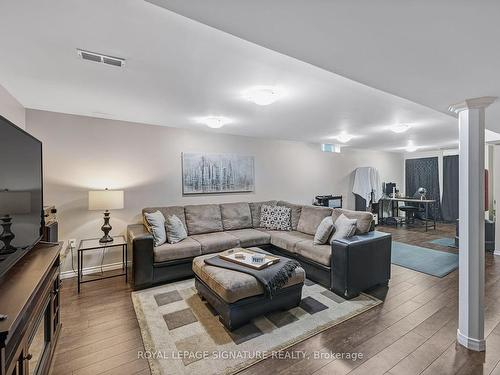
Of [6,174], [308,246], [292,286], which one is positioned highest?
[6,174]

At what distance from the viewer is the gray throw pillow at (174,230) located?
333 cm

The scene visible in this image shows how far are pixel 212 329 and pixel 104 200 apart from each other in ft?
7.02

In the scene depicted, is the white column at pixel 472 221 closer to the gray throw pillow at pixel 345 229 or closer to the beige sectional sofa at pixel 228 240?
the beige sectional sofa at pixel 228 240

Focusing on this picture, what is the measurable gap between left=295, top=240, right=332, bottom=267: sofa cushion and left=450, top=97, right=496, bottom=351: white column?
127 centimetres

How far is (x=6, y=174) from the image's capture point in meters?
1.34

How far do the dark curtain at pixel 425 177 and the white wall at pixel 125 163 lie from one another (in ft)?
17.0

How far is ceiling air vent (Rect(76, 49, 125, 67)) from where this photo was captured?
167 centimetres

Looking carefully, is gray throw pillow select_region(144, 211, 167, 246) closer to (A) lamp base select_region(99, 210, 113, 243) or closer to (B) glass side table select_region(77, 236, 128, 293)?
(B) glass side table select_region(77, 236, 128, 293)

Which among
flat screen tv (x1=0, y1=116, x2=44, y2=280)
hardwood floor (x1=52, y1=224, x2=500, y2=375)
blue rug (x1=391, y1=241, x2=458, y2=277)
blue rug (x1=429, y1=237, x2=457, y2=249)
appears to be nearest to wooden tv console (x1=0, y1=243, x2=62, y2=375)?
flat screen tv (x1=0, y1=116, x2=44, y2=280)

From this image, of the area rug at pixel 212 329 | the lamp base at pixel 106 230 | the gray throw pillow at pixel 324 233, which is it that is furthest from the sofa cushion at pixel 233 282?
the lamp base at pixel 106 230

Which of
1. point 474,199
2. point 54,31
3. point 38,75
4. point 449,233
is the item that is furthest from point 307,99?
point 449,233

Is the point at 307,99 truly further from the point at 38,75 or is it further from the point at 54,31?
the point at 38,75

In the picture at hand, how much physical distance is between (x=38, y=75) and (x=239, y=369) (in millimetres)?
2894

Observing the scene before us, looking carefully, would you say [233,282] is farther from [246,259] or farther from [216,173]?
[216,173]
